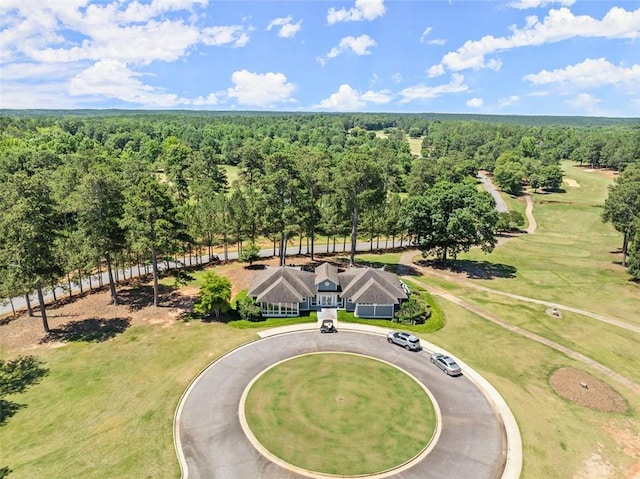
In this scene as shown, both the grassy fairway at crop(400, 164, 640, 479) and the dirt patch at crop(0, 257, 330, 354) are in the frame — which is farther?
the dirt patch at crop(0, 257, 330, 354)

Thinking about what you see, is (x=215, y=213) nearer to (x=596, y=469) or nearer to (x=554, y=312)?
(x=554, y=312)

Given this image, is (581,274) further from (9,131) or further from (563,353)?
(9,131)

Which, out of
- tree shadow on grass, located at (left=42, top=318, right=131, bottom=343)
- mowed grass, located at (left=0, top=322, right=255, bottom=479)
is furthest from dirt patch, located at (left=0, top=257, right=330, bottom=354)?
mowed grass, located at (left=0, top=322, right=255, bottom=479)

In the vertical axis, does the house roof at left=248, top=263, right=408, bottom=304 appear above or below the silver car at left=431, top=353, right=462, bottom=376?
above

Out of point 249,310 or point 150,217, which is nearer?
point 150,217

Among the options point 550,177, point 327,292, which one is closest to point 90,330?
point 327,292

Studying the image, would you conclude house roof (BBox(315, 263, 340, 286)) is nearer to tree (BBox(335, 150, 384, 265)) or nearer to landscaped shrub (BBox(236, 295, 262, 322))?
landscaped shrub (BBox(236, 295, 262, 322))

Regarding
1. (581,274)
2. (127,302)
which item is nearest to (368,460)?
(127,302)
